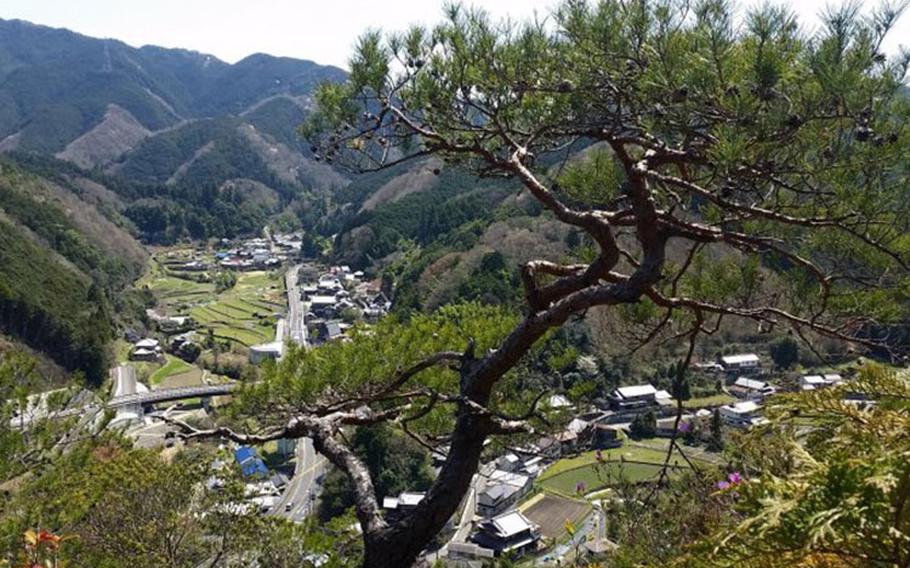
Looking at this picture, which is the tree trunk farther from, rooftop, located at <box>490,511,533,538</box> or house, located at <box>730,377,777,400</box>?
house, located at <box>730,377,777,400</box>

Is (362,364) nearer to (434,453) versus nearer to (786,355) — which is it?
(434,453)

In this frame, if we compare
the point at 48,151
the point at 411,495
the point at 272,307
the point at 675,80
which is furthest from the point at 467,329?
the point at 48,151

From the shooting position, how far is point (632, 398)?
85.9ft

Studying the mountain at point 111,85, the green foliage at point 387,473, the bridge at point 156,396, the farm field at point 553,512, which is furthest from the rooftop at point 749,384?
the mountain at point 111,85

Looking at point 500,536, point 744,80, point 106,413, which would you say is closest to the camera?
point 744,80

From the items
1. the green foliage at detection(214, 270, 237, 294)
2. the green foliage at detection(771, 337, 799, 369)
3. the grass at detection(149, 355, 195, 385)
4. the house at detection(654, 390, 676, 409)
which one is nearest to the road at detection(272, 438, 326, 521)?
the grass at detection(149, 355, 195, 385)

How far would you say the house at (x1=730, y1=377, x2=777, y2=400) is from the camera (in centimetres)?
2569

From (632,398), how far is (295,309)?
86.8 feet

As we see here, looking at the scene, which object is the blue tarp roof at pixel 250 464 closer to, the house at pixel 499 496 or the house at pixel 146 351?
the house at pixel 499 496

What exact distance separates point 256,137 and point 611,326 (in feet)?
357

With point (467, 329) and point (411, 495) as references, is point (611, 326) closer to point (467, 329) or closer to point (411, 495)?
point (467, 329)

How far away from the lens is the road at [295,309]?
38475 mm

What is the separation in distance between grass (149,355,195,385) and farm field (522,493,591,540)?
843 inches

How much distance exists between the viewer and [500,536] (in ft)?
55.5
